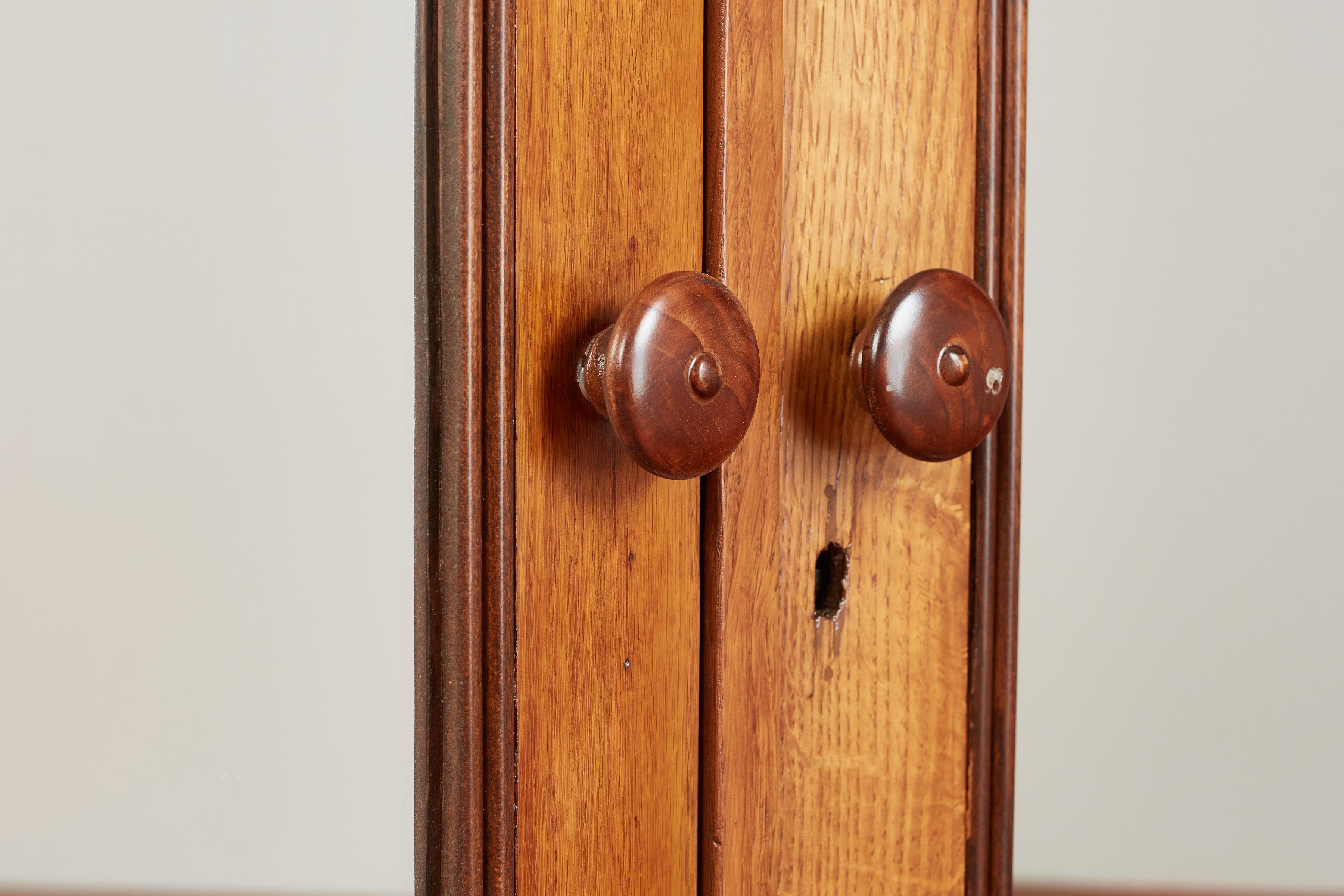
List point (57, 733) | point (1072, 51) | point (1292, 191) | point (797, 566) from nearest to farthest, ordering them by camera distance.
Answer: point (57, 733) < point (797, 566) < point (1072, 51) < point (1292, 191)

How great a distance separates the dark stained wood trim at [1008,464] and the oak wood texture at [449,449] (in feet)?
0.66

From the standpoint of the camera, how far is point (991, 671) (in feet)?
1.27

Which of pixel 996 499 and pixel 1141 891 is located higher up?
pixel 996 499

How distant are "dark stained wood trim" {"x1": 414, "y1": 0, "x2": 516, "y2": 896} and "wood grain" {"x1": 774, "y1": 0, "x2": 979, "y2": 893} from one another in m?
0.10

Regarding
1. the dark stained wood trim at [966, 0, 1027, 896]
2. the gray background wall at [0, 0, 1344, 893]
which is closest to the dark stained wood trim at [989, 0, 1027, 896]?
the dark stained wood trim at [966, 0, 1027, 896]

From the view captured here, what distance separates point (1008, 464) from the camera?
1.28ft

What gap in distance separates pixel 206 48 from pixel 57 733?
165 millimetres

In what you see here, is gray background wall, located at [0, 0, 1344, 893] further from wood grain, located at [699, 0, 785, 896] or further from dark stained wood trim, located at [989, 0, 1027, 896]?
dark stained wood trim, located at [989, 0, 1027, 896]

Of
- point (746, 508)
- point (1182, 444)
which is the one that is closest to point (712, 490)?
point (746, 508)

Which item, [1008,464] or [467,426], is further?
[1008,464]

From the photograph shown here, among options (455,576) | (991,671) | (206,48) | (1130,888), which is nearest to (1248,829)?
(1130,888)

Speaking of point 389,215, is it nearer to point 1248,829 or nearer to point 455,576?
point 455,576

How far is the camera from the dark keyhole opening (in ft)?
1.15

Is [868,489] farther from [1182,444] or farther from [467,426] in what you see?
[1182,444]
